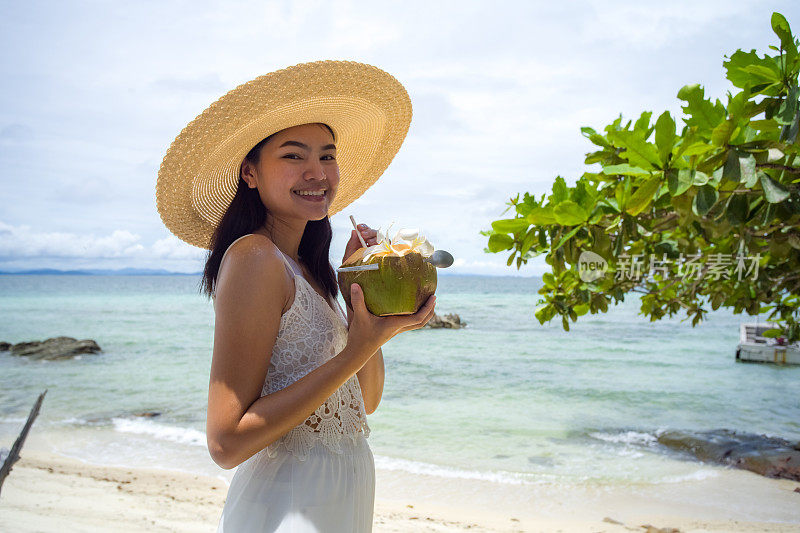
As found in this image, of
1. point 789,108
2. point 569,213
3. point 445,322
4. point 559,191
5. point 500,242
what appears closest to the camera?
point 789,108

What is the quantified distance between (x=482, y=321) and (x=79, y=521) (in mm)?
23488

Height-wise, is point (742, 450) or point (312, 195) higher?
point (312, 195)

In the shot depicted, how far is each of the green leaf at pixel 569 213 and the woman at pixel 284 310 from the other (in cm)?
73

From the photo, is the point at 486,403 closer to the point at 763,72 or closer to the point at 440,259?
the point at 763,72

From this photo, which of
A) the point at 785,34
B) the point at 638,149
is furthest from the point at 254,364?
the point at 785,34

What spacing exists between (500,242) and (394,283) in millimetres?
1253

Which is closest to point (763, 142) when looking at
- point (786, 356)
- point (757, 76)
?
point (757, 76)

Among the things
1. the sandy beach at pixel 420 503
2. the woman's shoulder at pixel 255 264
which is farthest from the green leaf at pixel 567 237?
the sandy beach at pixel 420 503

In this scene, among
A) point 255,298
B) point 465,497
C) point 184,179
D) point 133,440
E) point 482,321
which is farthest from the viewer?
point 482,321

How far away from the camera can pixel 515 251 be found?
2459 millimetres

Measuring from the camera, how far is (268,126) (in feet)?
4.73

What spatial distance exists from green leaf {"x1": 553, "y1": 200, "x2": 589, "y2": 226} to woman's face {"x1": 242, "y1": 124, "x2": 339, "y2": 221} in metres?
0.91

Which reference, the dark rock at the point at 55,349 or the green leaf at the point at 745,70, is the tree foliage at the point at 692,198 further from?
the dark rock at the point at 55,349

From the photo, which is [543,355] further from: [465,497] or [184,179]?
[184,179]
